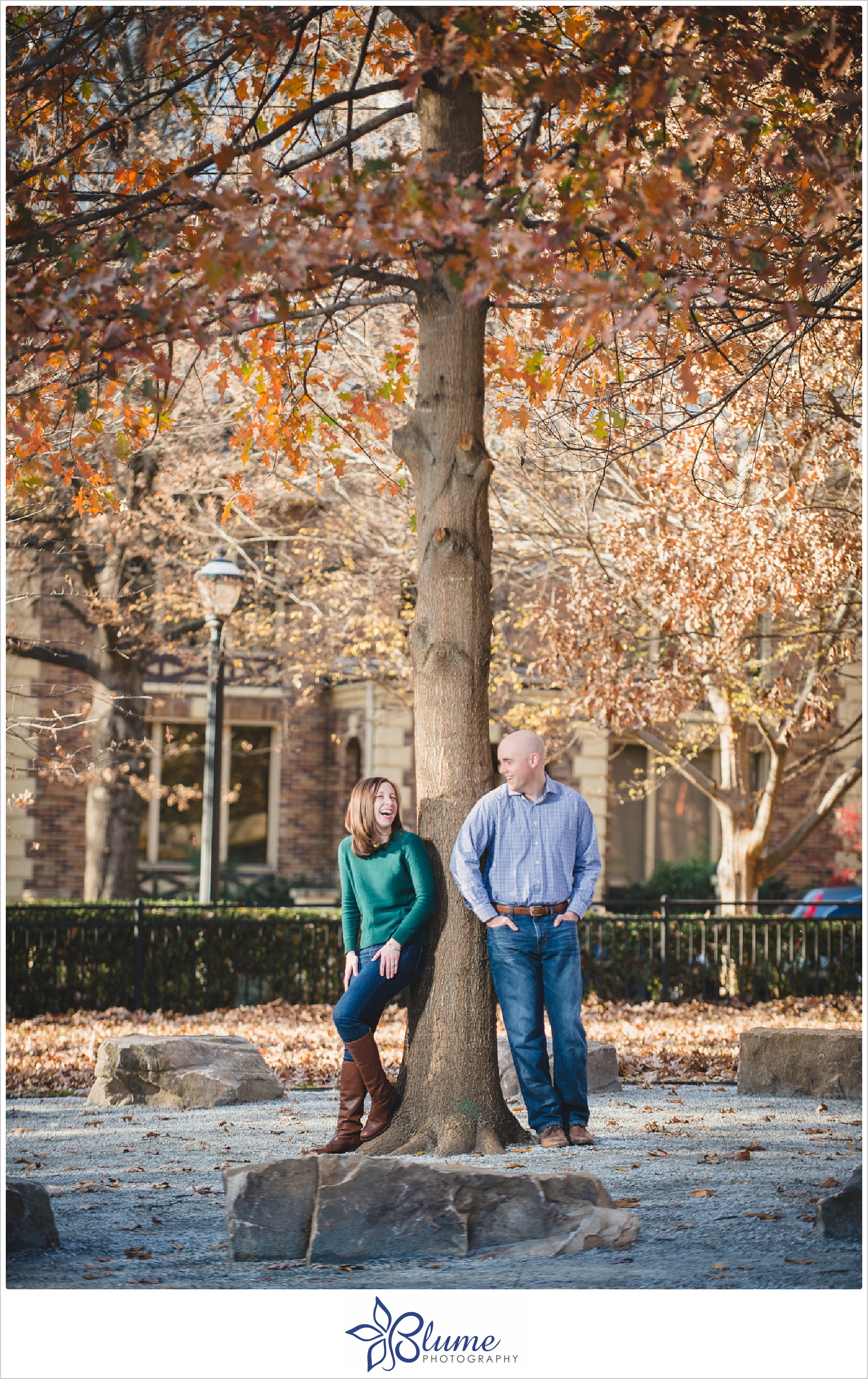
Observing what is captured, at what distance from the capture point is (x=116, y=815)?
663 inches

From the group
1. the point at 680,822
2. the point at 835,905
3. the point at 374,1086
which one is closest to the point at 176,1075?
the point at 374,1086

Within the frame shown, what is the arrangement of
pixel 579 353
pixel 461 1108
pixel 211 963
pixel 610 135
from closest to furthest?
pixel 610 135, pixel 461 1108, pixel 579 353, pixel 211 963

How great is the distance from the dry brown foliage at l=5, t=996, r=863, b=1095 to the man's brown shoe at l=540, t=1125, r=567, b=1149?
302 cm

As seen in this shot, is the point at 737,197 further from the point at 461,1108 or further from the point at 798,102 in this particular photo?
the point at 461,1108

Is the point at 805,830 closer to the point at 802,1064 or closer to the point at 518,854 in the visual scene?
the point at 802,1064

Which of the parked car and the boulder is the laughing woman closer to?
the boulder

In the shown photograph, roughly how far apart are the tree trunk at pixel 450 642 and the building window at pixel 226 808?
54.8ft

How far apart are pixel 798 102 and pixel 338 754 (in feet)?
59.9

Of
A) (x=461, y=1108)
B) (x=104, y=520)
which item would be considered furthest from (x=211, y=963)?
(x=461, y=1108)

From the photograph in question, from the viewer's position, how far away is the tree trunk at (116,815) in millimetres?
16312

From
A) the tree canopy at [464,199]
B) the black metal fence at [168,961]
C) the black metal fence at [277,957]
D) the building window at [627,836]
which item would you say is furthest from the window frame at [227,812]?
the tree canopy at [464,199]

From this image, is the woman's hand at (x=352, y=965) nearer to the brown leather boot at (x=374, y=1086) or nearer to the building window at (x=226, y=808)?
the brown leather boot at (x=374, y=1086)

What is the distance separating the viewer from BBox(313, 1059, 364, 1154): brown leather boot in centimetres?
587

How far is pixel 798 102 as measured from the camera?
5699 mm
